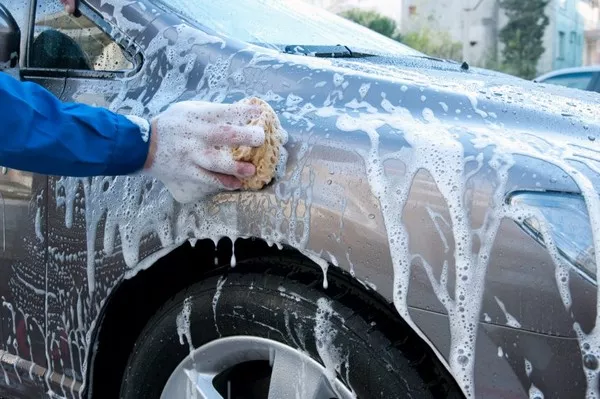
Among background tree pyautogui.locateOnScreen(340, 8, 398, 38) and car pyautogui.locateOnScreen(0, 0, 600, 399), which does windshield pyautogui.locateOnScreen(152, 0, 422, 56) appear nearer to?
car pyautogui.locateOnScreen(0, 0, 600, 399)

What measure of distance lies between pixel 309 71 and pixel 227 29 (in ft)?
1.44

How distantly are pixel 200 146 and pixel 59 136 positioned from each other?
29 centimetres

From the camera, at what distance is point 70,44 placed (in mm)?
2207

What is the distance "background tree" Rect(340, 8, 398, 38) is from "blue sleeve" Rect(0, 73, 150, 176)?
28.9 metres

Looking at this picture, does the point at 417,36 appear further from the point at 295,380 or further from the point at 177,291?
the point at 295,380

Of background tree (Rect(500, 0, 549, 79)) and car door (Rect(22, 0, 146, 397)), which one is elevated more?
background tree (Rect(500, 0, 549, 79))

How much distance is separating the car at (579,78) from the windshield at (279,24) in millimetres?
5279

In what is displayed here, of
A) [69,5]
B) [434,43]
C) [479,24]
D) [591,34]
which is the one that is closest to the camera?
[69,5]

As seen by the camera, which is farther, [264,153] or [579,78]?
[579,78]

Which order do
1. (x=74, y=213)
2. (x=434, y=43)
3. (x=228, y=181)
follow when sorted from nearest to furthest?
(x=228, y=181), (x=74, y=213), (x=434, y=43)

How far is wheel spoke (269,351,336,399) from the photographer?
5.26 ft

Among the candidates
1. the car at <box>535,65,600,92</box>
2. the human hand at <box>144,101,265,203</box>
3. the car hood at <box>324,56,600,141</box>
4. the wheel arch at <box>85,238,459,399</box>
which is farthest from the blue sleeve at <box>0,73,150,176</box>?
the car at <box>535,65,600,92</box>

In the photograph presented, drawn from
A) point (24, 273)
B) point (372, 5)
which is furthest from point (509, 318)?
point (372, 5)

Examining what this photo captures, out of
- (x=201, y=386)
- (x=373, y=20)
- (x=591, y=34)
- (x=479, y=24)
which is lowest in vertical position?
(x=201, y=386)
